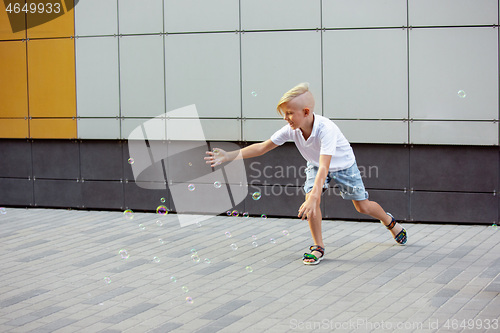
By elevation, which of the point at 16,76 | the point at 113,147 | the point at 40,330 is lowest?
the point at 40,330

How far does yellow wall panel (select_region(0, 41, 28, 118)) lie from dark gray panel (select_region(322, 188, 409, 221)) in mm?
4561

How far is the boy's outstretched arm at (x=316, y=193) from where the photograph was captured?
6039 mm

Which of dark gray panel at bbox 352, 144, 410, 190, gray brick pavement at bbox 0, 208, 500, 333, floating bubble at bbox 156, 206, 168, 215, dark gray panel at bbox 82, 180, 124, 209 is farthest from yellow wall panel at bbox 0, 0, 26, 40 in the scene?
dark gray panel at bbox 352, 144, 410, 190

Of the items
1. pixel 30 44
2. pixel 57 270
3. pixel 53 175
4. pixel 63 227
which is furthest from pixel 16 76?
pixel 57 270

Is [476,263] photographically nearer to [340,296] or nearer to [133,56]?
[340,296]

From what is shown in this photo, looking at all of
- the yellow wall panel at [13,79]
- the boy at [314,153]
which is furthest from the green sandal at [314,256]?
the yellow wall panel at [13,79]

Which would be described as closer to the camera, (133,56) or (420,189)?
(420,189)

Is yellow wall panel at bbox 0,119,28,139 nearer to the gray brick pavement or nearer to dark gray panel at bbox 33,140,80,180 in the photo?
dark gray panel at bbox 33,140,80,180

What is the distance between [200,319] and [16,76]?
258 inches

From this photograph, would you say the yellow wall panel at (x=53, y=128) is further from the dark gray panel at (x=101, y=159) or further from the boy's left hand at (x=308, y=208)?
the boy's left hand at (x=308, y=208)

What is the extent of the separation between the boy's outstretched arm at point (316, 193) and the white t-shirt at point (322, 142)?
0.30 ft

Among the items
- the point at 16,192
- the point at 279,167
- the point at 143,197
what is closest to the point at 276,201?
the point at 279,167

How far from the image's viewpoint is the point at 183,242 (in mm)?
8180

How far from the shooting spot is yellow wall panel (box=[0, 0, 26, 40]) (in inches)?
414
